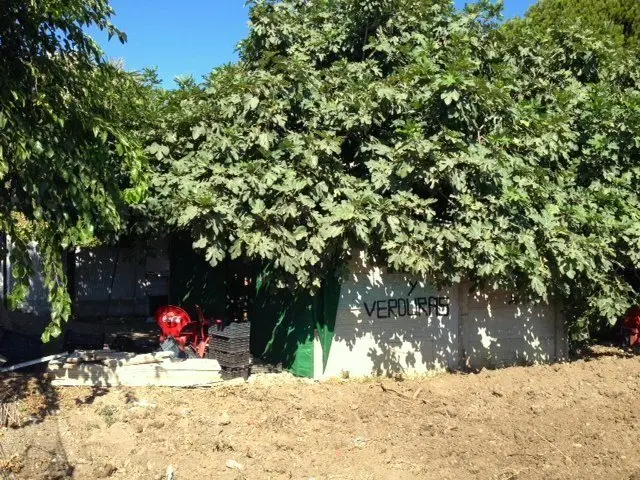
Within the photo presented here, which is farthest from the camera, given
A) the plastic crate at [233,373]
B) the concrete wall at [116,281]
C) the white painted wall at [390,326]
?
the concrete wall at [116,281]

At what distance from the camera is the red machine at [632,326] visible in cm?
1176

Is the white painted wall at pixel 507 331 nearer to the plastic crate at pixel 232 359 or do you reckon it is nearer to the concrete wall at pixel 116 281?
the plastic crate at pixel 232 359

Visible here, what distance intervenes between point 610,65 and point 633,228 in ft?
10.7

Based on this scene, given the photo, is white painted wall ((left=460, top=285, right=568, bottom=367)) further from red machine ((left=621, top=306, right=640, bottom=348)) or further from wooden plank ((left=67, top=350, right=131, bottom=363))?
wooden plank ((left=67, top=350, right=131, bottom=363))

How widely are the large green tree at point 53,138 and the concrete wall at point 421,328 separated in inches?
142

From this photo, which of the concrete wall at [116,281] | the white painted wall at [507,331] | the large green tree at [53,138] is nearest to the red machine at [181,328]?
the large green tree at [53,138]

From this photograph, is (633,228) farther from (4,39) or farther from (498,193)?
(4,39)

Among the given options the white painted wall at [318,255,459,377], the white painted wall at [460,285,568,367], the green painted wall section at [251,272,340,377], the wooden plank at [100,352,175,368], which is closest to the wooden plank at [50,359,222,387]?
the wooden plank at [100,352,175,368]

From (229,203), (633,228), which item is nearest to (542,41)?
(633,228)

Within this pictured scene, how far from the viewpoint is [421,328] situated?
30.1 feet

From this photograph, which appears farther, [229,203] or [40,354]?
[40,354]

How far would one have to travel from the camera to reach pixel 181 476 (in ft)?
17.9

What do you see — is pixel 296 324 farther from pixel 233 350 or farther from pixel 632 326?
pixel 632 326

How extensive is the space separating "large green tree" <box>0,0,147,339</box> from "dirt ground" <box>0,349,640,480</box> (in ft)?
4.49
